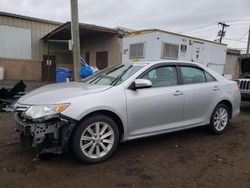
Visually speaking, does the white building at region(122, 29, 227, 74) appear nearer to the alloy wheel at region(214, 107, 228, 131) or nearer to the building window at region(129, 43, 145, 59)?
the building window at region(129, 43, 145, 59)

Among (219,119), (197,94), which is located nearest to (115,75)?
(197,94)

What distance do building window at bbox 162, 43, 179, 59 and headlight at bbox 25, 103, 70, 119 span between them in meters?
6.74

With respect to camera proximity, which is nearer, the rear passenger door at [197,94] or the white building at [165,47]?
the rear passenger door at [197,94]

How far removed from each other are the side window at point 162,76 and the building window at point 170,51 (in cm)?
491

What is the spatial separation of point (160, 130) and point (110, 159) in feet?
3.46

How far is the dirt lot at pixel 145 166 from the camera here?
10.8 feet

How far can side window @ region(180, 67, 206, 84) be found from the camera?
504cm

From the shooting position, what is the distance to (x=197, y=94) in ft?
16.5

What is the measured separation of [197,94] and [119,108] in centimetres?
182

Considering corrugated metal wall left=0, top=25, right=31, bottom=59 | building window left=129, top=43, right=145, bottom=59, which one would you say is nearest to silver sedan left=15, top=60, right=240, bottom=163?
building window left=129, top=43, right=145, bottom=59

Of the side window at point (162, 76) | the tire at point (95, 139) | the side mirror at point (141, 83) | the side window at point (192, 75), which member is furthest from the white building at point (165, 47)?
the tire at point (95, 139)

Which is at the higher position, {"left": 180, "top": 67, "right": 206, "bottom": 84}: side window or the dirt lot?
{"left": 180, "top": 67, "right": 206, "bottom": 84}: side window

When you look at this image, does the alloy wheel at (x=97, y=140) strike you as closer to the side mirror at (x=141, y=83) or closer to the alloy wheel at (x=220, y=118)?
the side mirror at (x=141, y=83)

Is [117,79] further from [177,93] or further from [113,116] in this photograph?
[177,93]
